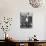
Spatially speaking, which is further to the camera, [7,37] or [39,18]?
[39,18]

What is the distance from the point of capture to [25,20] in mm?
4551

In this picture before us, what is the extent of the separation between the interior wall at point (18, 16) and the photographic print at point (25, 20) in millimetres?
108

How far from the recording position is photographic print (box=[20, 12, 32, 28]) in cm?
453

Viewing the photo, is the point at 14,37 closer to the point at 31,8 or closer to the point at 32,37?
the point at 32,37

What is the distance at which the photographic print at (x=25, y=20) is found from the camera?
14.9 feet

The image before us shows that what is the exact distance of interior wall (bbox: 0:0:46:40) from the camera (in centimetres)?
445

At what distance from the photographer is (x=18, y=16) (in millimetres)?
4512

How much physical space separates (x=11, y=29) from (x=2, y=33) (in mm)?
339

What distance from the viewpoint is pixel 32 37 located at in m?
4.45

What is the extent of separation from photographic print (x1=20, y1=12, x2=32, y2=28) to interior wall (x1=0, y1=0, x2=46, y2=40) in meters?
0.11

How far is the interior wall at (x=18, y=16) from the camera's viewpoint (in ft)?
14.6

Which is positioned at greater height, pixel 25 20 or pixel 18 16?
pixel 18 16

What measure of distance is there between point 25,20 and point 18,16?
11.4 inches

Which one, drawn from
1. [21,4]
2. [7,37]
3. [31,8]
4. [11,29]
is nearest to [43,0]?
[31,8]
